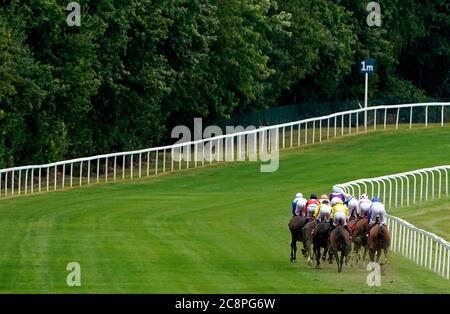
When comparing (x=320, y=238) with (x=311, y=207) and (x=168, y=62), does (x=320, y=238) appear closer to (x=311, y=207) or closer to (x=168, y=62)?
(x=311, y=207)

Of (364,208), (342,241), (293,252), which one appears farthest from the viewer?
(364,208)

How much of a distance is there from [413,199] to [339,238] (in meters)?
15.1

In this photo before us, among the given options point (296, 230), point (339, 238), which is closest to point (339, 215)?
point (339, 238)

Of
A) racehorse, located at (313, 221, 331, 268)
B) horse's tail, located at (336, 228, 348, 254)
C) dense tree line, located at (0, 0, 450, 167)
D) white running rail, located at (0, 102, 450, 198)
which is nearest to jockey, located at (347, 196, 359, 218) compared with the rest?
racehorse, located at (313, 221, 331, 268)

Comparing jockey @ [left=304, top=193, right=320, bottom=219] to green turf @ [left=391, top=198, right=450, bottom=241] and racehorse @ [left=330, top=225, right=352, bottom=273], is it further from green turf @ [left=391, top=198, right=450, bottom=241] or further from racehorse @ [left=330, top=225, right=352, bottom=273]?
green turf @ [left=391, top=198, right=450, bottom=241]

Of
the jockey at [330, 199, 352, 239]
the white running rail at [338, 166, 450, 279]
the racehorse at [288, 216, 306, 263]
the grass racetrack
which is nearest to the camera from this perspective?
the grass racetrack

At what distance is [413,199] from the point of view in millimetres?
45750

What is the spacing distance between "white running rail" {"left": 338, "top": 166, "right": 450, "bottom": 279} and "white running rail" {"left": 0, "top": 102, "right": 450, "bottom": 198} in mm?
7645

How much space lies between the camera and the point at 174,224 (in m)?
39.2

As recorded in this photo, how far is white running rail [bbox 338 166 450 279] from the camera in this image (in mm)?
31531

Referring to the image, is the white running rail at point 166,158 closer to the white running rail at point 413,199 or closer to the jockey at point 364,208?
the white running rail at point 413,199

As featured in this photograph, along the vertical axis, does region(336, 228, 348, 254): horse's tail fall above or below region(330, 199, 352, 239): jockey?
below

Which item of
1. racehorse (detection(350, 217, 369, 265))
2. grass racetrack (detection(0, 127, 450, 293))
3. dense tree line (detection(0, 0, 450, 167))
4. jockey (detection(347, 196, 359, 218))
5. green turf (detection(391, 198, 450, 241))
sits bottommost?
green turf (detection(391, 198, 450, 241))
